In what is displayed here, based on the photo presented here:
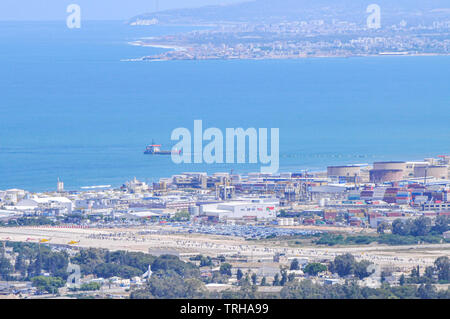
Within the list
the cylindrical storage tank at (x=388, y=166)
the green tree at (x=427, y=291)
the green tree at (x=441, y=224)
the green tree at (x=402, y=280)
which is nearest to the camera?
the green tree at (x=427, y=291)

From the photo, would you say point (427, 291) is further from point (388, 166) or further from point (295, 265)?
point (388, 166)

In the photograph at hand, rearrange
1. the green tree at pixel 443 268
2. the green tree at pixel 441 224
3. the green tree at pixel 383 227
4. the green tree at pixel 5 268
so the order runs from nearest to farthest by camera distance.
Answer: the green tree at pixel 443 268 → the green tree at pixel 5 268 → the green tree at pixel 441 224 → the green tree at pixel 383 227

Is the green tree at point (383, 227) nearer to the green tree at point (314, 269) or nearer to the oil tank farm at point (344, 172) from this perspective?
the green tree at point (314, 269)

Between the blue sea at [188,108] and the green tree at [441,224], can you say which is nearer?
the green tree at [441,224]

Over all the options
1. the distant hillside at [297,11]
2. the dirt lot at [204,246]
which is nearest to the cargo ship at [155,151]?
the dirt lot at [204,246]

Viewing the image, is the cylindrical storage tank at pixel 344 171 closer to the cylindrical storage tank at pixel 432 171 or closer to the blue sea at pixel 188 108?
the cylindrical storage tank at pixel 432 171

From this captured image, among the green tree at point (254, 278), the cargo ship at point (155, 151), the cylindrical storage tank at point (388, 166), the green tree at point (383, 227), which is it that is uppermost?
the cargo ship at point (155, 151)

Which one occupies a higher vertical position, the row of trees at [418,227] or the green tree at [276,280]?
the row of trees at [418,227]
